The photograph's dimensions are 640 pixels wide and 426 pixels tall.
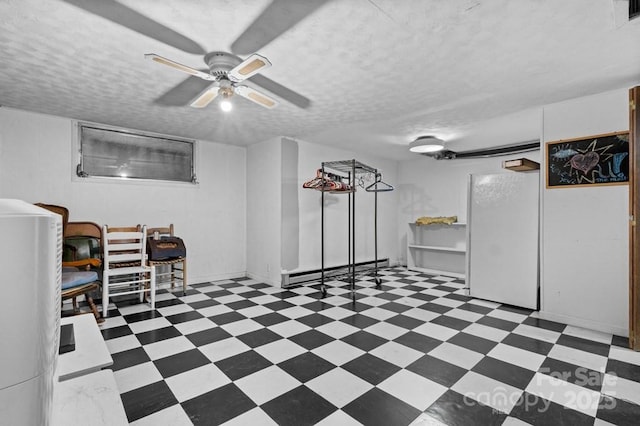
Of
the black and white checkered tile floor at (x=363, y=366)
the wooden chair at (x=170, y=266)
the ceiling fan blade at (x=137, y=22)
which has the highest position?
the ceiling fan blade at (x=137, y=22)

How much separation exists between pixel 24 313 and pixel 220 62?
7.63 feet

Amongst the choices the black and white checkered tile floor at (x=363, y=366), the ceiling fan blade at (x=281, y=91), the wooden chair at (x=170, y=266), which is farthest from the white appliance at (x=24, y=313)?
the wooden chair at (x=170, y=266)

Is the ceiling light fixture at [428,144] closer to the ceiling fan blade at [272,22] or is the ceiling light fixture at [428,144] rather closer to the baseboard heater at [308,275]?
the baseboard heater at [308,275]

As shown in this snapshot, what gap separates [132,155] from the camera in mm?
4496

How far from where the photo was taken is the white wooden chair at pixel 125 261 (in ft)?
11.7

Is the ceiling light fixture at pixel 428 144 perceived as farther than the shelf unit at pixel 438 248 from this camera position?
No

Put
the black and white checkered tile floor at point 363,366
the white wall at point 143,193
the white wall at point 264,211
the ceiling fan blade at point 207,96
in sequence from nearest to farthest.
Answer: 1. the black and white checkered tile floor at point 363,366
2. the ceiling fan blade at point 207,96
3. the white wall at point 143,193
4. the white wall at point 264,211

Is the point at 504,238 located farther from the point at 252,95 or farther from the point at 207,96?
the point at 207,96

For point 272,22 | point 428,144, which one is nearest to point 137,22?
point 272,22

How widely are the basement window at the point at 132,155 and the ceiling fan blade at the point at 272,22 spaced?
10.1ft

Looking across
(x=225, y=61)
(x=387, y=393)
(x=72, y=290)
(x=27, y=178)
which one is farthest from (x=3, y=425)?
(x=27, y=178)

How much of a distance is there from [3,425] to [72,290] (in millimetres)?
3017

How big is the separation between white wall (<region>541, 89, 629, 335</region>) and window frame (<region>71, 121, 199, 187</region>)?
5.15 m

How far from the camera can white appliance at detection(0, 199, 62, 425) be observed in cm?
50
